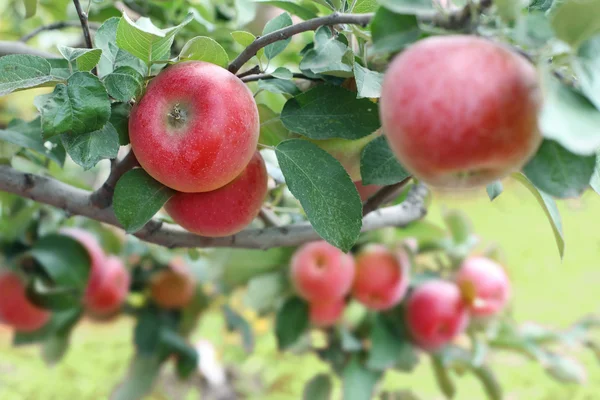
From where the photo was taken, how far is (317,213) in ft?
1.15

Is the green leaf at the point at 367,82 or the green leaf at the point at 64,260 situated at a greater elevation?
the green leaf at the point at 367,82

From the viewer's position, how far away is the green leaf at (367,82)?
321 millimetres

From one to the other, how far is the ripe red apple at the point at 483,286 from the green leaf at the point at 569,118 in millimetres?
662

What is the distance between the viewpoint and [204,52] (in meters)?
0.36

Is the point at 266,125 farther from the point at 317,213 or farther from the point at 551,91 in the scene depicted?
the point at 551,91

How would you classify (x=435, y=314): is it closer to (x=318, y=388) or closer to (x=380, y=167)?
(x=318, y=388)

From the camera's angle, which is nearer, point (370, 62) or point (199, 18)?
point (370, 62)

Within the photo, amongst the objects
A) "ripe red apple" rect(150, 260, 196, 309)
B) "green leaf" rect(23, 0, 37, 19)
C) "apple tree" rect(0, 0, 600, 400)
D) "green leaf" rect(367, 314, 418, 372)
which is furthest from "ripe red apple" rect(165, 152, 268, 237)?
"ripe red apple" rect(150, 260, 196, 309)

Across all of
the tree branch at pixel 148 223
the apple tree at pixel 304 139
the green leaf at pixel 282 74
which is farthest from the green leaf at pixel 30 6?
the green leaf at pixel 282 74

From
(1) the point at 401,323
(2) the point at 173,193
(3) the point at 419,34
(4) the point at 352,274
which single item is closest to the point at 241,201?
(2) the point at 173,193

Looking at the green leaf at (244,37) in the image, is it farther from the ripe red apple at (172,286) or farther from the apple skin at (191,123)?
the ripe red apple at (172,286)

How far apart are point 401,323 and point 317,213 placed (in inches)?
23.2

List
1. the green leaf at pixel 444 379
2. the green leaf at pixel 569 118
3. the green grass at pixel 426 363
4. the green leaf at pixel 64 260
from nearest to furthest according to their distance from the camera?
the green leaf at pixel 569 118
the green leaf at pixel 64 260
the green leaf at pixel 444 379
the green grass at pixel 426 363

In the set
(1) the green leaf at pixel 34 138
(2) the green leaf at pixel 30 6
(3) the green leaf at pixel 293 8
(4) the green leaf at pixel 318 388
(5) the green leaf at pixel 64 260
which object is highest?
(3) the green leaf at pixel 293 8
